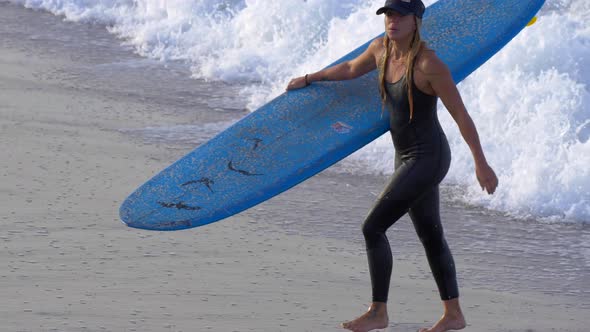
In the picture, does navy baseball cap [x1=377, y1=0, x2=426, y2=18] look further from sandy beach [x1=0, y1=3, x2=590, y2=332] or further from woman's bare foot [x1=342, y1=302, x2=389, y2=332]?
sandy beach [x1=0, y1=3, x2=590, y2=332]

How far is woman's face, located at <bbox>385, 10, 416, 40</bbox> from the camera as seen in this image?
13.6 ft

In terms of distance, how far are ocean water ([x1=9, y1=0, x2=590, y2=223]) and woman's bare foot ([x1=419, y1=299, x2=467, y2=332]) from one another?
1990 mm

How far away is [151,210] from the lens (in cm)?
466

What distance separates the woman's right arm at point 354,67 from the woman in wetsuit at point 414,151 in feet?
0.14

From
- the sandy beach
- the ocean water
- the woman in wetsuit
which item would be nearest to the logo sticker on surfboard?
the woman in wetsuit

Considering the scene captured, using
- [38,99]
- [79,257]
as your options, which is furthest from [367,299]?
[38,99]

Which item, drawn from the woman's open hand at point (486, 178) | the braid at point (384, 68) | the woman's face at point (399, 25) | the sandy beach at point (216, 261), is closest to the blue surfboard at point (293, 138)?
the braid at point (384, 68)

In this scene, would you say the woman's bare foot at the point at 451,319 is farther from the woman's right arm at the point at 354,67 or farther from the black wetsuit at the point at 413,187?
the woman's right arm at the point at 354,67

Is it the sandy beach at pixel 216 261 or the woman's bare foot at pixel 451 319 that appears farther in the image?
the sandy beach at pixel 216 261

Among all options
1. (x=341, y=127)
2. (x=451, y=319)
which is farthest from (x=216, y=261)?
(x=451, y=319)

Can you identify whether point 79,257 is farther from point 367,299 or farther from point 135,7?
point 135,7

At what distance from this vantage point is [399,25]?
416 centimetres

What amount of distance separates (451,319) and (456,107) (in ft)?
A: 2.78

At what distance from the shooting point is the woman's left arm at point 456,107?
13.5ft
